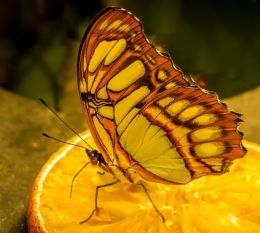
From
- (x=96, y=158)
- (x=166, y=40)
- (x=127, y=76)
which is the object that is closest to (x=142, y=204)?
(x=96, y=158)

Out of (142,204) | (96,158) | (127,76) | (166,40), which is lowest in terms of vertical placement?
(166,40)

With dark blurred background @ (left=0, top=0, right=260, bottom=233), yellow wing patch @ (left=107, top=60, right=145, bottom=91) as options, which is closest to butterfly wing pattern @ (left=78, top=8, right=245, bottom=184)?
yellow wing patch @ (left=107, top=60, right=145, bottom=91)

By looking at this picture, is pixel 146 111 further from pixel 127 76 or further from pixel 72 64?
pixel 72 64

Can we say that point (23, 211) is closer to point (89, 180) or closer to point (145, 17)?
point (89, 180)

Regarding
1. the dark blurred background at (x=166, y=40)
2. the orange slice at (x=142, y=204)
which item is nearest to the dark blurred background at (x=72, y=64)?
the dark blurred background at (x=166, y=40)

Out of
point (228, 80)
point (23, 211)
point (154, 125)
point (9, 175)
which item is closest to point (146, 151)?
point (154, 125)

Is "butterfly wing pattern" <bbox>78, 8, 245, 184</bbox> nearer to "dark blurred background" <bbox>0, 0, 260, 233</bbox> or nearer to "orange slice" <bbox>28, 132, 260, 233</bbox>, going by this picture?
"orange slice" <bbox>28, 132, 260, 233</bbox>
